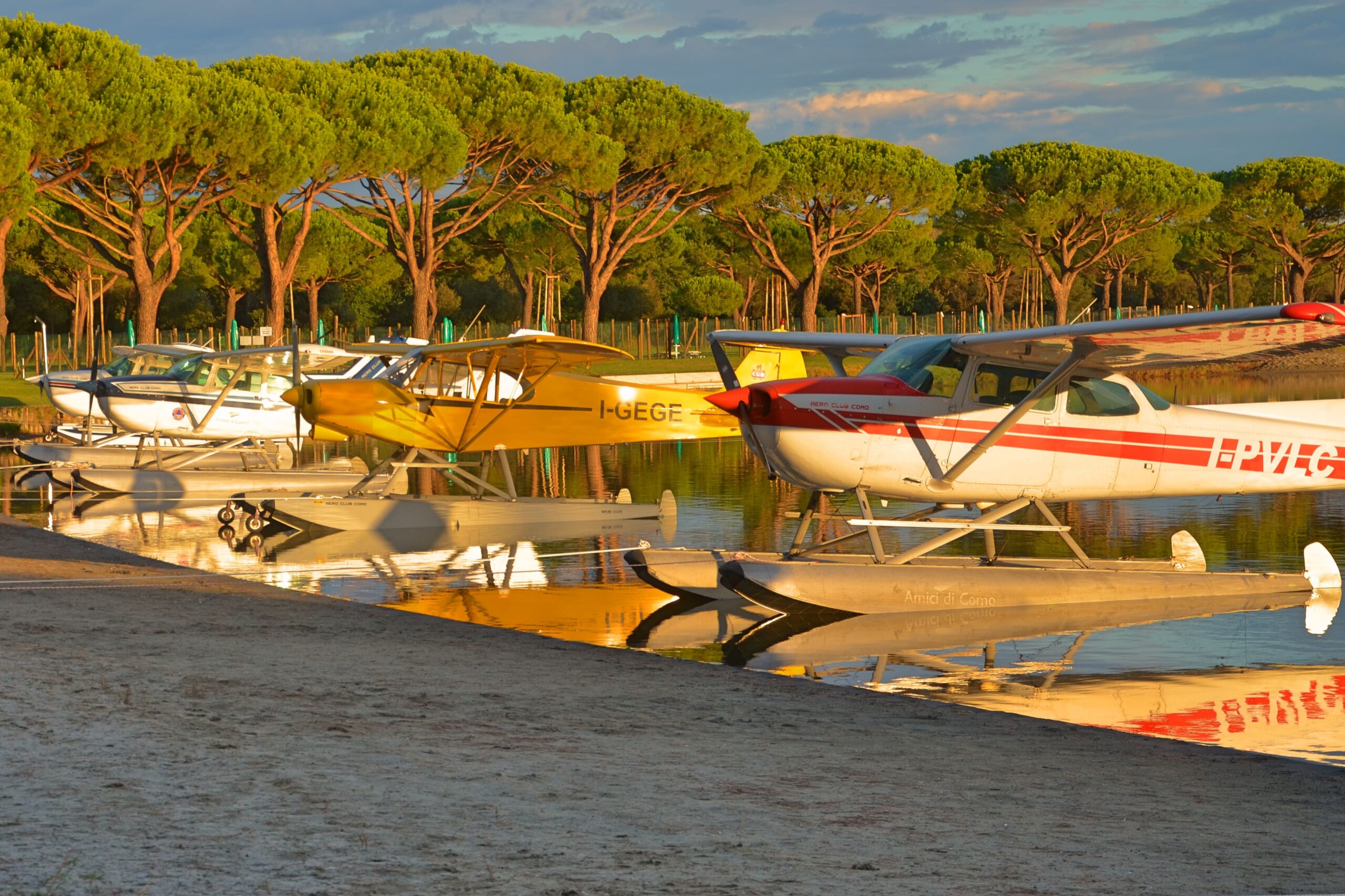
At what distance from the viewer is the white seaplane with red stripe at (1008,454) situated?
9883 millimetres

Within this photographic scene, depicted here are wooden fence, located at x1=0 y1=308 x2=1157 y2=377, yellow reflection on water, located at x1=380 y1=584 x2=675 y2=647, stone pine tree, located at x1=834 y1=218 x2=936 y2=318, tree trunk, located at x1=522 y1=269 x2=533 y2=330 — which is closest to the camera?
yellow reflection on water, located at x1=380 y1=584 x2=675 y2=647

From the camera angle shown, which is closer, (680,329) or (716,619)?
(716,619)

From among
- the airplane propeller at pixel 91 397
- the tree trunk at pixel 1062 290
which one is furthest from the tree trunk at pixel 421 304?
the tree trunk at pixel 1062 290

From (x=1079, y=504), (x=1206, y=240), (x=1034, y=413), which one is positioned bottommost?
(x=1079, y=504)

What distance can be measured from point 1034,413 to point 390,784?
707cm

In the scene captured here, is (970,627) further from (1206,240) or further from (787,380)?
(1206,240)

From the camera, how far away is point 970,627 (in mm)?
9609

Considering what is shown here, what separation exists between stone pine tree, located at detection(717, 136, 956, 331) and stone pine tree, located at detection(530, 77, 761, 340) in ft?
11.3

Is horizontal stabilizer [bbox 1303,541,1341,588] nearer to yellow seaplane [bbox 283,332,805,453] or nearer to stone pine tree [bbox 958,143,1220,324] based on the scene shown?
yellow seaplane [bbox 283,332,805,453]

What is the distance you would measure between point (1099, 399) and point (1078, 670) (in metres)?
3.26

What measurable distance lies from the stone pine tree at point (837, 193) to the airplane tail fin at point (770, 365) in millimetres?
40406

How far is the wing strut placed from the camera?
10312 millimetres

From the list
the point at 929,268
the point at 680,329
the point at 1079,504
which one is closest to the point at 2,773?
the point at 1079,504

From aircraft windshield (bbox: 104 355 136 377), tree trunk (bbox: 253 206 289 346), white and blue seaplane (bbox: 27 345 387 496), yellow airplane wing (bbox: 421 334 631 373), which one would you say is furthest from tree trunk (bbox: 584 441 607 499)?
tree trunk (bbox: 253 206 289 346)
